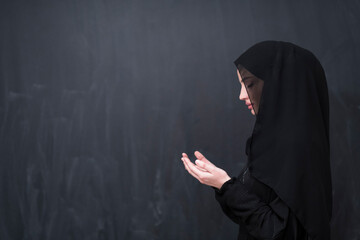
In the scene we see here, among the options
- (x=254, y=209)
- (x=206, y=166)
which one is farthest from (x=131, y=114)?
(x=254, y=209)

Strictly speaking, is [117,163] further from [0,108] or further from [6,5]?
[6,5]

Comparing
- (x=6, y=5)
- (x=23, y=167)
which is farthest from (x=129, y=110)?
(x=6, y=5)

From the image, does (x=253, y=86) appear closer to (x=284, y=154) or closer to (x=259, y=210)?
(x=284, y=154)

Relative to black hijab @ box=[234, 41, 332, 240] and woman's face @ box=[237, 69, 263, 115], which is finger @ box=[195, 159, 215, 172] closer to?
black hijab @ box=[234, 41, 332, 240]

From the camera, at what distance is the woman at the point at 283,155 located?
0.89 meters

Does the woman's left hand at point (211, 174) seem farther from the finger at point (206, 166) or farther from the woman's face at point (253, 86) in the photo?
the woman's face at point (253, 86)

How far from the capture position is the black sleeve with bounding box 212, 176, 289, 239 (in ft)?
2.93

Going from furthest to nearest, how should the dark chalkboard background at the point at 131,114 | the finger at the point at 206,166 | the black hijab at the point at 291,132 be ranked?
the dark chalkboard background at the point at 131,114, the finger at the point at 206,166, the black hijab at the point at 291,132

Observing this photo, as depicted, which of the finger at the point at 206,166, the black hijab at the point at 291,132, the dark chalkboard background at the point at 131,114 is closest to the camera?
the black hijab at the point at 291,132

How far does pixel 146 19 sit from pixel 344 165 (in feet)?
4.48

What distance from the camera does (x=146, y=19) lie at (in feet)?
5.28

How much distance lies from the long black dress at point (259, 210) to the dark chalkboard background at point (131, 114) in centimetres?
62

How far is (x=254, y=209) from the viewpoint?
92 cm

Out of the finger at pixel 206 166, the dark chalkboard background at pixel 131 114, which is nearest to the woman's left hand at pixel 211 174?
the finger at pixel 206 166
